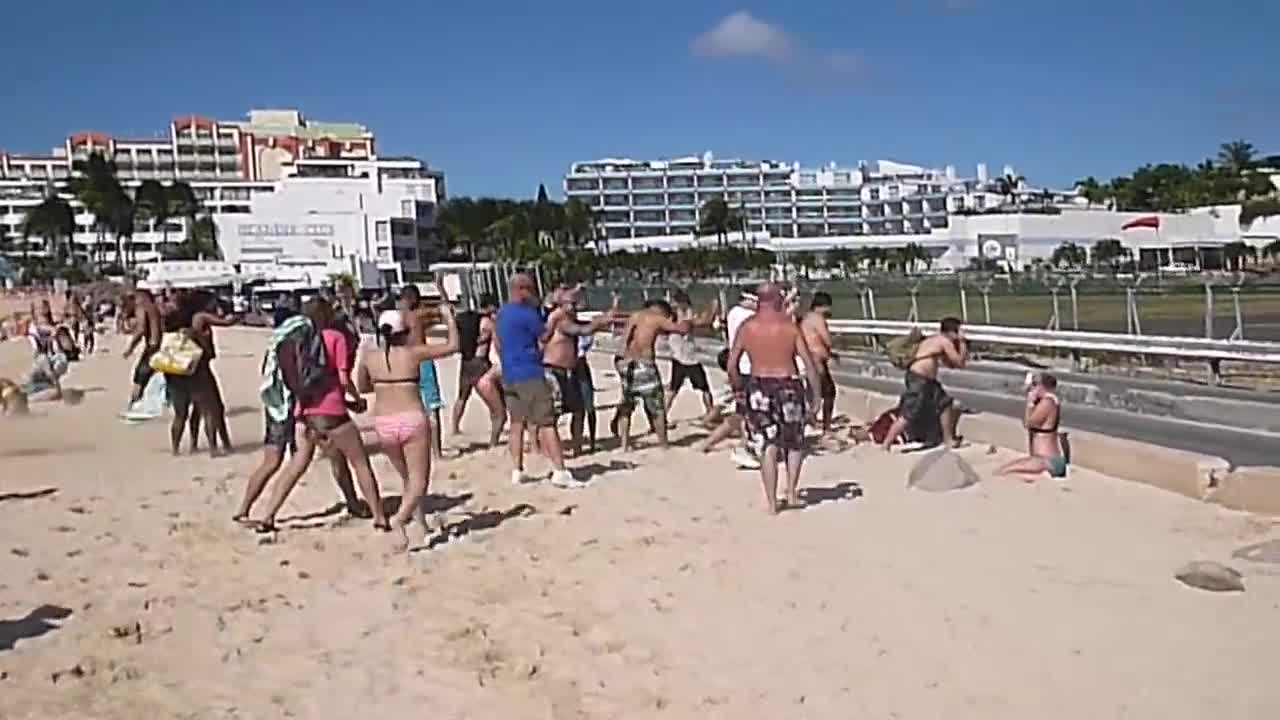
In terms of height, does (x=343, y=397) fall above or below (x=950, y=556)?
above

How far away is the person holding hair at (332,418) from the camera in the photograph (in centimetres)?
887

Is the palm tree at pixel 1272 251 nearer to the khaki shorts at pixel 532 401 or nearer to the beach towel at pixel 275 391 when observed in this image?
the khaki shorts at pixel 532 401

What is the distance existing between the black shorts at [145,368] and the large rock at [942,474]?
6.75 meters

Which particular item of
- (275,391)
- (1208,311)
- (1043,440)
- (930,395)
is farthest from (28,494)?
(1208,311)

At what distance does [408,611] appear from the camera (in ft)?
24.3

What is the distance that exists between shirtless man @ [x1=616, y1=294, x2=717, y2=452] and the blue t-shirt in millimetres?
1922

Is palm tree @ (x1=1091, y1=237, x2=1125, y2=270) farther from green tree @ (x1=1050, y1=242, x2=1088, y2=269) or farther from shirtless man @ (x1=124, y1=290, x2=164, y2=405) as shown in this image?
shirtless man @ (x1=124, y1=290, x2=164, y2=405)

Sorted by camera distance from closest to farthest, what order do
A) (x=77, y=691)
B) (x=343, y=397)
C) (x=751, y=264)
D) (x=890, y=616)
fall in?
(x=77, y=691) < (x=890, y=616) < (x=343, y=397) < (x=751, y=264)

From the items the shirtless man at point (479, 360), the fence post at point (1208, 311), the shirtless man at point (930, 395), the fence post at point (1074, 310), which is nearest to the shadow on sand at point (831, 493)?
the shirtless man at point (930, 395)

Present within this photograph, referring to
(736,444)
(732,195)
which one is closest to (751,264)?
(732,195)

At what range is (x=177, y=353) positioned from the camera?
41.7ft

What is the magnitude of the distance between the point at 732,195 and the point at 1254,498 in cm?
15578

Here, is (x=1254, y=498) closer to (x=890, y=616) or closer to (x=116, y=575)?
(x=890, y=616)

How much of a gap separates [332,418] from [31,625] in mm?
2184
